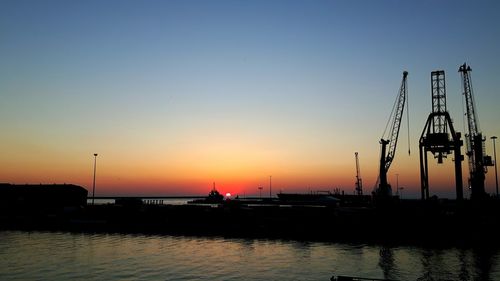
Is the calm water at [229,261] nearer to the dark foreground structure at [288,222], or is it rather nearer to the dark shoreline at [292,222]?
the dark shoreline at [292,222]

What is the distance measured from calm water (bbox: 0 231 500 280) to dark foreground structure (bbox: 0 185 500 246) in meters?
12.8

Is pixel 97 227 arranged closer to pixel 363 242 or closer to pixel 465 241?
pixel 363 242

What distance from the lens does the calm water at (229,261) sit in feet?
153

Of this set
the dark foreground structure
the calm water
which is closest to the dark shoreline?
the dark foreground structure

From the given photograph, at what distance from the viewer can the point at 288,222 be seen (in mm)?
91812

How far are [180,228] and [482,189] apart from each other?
86554 mm

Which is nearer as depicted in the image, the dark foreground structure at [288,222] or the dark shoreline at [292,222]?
the dark shoreline at [292,222]

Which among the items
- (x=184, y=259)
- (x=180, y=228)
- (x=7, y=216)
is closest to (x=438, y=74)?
(x=180, y=228)

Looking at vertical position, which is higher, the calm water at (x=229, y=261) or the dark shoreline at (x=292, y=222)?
the dark shoreline at (x=292, y=222)

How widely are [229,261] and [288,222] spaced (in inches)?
1481

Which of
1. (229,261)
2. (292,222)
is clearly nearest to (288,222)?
(292,222)

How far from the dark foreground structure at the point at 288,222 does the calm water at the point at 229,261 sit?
1281 cm

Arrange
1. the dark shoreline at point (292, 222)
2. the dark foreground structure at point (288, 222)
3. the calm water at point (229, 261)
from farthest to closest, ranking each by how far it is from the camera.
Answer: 1. the dark foreground structure at point (288, 222)
2. the dark shoreline at point (292, 222)
3. the calm water at point (229, 261)

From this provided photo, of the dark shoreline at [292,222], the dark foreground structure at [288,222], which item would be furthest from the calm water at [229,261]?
the dark foreground structure at [288,222]
